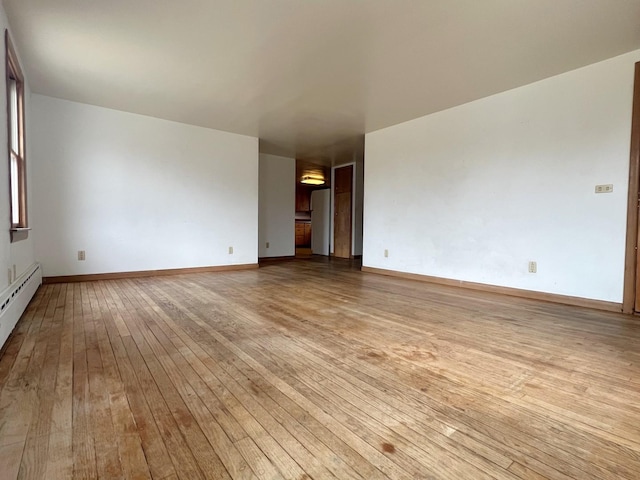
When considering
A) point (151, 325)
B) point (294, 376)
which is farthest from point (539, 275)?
point (151, 325)

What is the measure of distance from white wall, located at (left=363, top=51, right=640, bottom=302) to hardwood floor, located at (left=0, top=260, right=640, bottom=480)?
2.29ft

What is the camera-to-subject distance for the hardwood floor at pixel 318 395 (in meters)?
0.99

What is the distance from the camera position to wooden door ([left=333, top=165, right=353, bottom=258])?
745 cm

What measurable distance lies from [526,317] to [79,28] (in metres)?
4.34

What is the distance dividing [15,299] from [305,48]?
302 cm

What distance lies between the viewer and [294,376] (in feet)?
5.14

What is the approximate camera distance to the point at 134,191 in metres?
4.44

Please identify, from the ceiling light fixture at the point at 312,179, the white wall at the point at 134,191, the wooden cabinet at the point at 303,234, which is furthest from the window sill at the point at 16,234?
the wooden cabinet at the point at 303,234

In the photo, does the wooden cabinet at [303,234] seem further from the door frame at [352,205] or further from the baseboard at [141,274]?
the baseboard at [141,274]

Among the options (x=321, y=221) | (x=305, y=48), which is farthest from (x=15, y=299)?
(x=321, y=221)

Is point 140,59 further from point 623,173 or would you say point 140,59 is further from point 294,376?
point 623,173

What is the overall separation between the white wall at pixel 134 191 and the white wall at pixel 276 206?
3.67ft

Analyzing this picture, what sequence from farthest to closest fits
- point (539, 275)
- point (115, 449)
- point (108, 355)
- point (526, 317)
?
point (539, 275) < point (526, 317) < point (108, 355) < point (115, 449)

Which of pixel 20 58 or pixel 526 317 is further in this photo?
pixel 20 58
